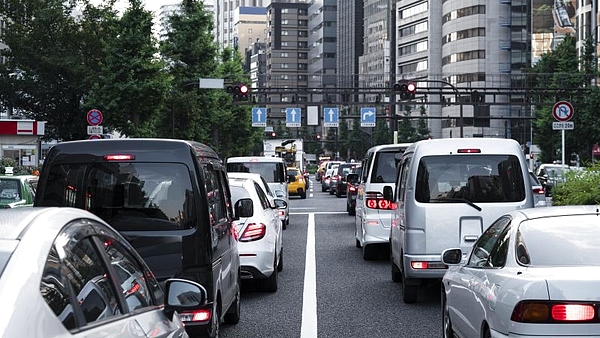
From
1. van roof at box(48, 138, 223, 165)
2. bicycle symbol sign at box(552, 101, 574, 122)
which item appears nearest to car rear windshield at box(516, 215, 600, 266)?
van roof at box(48, 138, 223, 165)

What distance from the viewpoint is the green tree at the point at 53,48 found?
5784 cm

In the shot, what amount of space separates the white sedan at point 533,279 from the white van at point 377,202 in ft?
30.8

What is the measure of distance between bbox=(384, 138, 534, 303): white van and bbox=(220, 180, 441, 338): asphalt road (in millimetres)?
669

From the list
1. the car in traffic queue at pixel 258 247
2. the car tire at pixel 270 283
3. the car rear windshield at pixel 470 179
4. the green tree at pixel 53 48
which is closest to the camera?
the car rear windshield at pixel 470 179

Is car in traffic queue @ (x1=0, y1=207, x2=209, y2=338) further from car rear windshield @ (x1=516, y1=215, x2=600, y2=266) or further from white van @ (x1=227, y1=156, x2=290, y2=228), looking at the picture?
white van @ (x1=227, y1=156, x2=290, y2=228)

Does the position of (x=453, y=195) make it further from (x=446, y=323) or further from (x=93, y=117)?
(x=93, y=117)

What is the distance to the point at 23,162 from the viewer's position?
62.9 meters

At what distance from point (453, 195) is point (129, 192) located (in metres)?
5.10

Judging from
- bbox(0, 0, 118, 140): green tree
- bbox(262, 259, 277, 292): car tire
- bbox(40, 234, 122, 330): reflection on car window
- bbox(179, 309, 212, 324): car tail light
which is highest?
bbox(0, 0, 118, 140): green tree

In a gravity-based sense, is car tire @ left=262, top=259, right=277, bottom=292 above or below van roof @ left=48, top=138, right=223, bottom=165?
below

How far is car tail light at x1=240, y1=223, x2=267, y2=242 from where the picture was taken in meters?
12.9

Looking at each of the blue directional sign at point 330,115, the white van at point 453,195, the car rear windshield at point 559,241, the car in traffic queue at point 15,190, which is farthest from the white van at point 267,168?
the blue directional sign at point 330,115

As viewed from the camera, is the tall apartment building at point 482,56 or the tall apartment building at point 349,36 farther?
the tall apartment building at point 349,36

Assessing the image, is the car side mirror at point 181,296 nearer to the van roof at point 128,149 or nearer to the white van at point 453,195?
the van roof at point 128,149
